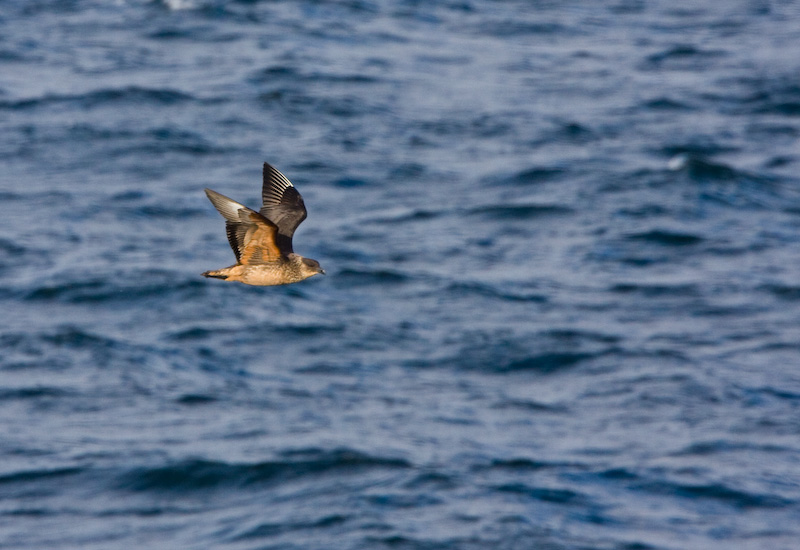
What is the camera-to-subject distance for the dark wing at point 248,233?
9.34 meters

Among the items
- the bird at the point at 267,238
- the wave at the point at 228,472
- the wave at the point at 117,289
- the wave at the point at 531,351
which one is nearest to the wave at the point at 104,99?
the wave at the point at 117,289

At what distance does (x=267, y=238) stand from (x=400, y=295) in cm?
1558

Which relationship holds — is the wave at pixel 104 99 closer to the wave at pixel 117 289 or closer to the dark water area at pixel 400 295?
the dark water area at pixel 400 295

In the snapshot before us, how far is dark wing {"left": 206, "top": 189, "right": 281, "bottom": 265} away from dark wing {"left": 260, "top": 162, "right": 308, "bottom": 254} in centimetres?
23

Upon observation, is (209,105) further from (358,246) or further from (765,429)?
(765,429)

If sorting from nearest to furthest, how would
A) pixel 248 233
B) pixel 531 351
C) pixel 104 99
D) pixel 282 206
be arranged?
1. pixel 248 233
2. pixel 282 206
3. pixel 531 351
4. pixel 104 99

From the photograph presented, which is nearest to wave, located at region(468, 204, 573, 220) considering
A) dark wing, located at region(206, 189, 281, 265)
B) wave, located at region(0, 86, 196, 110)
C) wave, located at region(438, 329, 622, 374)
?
wave, located at region(438, 329, 622, 374)

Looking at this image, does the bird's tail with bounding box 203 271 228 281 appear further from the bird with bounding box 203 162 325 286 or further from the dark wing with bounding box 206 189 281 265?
the dark wing with bounding box 206 189 281 265

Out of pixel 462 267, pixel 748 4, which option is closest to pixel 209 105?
pixel 462 267

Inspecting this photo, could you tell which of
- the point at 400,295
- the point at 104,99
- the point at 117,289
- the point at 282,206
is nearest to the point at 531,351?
the point at 400,295

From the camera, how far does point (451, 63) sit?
32688mm

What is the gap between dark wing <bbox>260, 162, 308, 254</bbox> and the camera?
10.3 m

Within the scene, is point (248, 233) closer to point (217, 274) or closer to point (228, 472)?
point (217, 274)

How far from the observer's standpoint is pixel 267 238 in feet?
32.1
